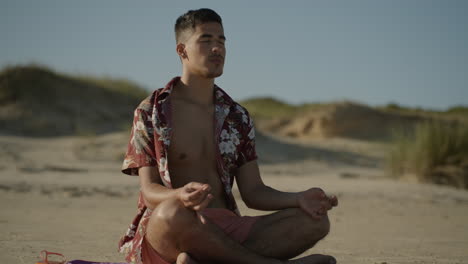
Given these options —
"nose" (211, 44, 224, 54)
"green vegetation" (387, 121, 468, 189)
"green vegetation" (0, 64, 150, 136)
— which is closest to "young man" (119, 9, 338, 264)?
"nose" (211, 44, 224, 54)

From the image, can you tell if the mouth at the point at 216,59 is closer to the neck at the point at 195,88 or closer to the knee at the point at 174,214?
the neck at the point at 195,88

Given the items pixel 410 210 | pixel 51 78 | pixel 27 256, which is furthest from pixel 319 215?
pixel 51 78

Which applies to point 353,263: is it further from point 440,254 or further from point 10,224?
point 10,224

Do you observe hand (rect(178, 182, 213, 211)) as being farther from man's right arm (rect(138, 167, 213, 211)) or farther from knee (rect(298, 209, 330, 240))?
knee (rect(298, 209, 330, 240))

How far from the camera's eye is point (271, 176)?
11.7 metres

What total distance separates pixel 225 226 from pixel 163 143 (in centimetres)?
59

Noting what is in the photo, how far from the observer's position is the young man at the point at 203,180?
9.93ft

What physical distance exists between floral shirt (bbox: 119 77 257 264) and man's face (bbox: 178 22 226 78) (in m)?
0.22

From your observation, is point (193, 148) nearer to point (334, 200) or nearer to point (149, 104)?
point (149, 104)

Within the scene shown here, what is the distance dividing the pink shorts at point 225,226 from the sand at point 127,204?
0.88 meters

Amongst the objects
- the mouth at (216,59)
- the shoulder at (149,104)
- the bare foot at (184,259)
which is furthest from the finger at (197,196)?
the mouth at (216,59)

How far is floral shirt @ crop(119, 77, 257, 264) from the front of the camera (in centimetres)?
321

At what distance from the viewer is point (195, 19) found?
3.52 meters

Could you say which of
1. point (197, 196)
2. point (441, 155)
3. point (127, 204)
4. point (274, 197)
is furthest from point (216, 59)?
point (441, 155)
